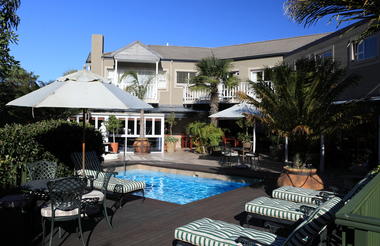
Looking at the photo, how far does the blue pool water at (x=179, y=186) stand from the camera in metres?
10.6

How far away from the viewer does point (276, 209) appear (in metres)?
5.32

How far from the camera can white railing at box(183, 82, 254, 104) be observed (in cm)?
2122

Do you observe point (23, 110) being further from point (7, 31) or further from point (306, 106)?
point (306, 106)

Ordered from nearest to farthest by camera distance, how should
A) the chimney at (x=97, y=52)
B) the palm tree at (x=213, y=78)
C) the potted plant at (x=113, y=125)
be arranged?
the potted plant at (x=113, y=125)
the palm tree at (x=213, y=78)
the chimney at (x=97, y=52)

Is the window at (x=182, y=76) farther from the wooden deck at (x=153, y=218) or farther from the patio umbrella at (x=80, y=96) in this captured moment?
the patio umbrella at (x=80, y=96)

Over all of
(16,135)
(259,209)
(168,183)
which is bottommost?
(168,183)

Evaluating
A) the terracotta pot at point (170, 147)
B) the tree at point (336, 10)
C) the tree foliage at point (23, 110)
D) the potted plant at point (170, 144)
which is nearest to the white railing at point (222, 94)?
the potted plant at point (170, 144)

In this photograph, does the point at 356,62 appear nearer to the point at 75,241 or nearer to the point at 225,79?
the point at 225,79

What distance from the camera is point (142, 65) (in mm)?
24438

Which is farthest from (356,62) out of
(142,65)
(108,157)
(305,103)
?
(142,65)

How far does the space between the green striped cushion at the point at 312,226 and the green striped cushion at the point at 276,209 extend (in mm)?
796

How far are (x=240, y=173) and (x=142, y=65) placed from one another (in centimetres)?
1476

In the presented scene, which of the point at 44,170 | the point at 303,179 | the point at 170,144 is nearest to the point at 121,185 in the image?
the point at 44,170

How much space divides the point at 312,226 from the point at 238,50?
73.5ft
